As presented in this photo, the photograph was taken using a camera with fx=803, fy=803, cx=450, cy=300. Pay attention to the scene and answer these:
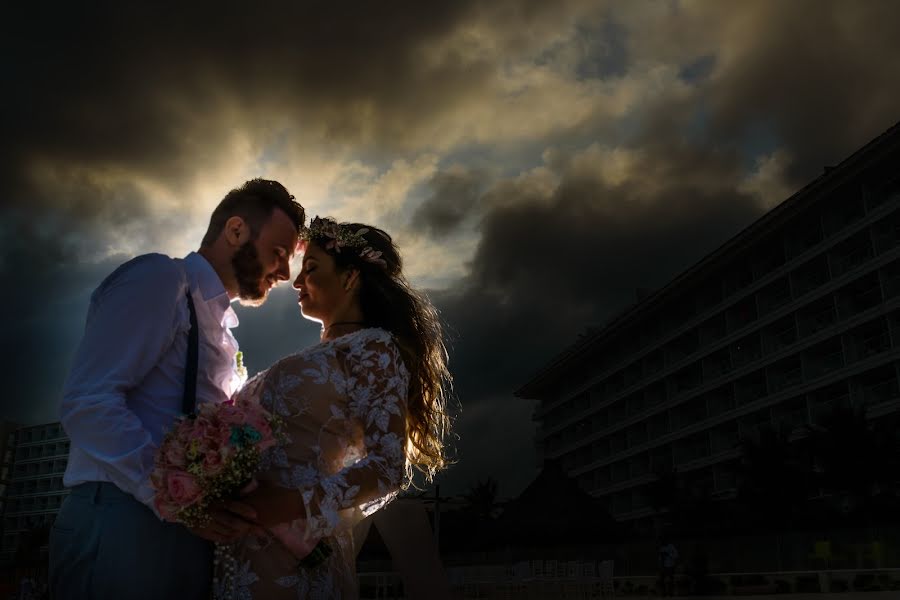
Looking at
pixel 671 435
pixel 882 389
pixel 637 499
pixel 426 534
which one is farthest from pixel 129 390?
pixel 637 499

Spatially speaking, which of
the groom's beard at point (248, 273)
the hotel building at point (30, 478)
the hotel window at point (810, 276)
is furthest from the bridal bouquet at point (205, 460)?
the hotel building at point (30, 478)

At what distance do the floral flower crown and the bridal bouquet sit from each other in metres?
1.40

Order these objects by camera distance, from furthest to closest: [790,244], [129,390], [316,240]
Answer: [790,244]
[316,240]
[129,390]

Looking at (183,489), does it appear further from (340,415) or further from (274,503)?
(340,415)

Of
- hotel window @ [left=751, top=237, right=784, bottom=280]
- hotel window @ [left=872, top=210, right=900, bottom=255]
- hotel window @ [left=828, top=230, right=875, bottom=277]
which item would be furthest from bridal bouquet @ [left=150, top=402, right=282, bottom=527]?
hotel window @ [left=751, top=237, right=784, bottom=280]

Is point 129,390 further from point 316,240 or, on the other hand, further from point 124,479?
point 316,240

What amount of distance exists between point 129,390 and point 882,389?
46868 mm

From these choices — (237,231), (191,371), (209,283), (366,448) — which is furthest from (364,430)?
(237,231)

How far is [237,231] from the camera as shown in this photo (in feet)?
10.4

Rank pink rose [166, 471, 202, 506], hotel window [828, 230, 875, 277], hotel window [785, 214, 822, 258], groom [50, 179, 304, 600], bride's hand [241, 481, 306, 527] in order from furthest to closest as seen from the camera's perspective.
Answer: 1. hotel window [785, 214, 822, 258]
2. hotel window [828, 230, 875, 277]
3. bride's hand [241, 481, 306, 527]
4. groom [50, 179, 304, 600]
5. pink rose [166, 471, 202, 506]

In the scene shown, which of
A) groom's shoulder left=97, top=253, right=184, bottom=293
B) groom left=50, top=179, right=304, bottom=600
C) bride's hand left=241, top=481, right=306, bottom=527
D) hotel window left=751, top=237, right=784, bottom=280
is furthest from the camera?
hotel window left=751, top=237, right=784, bottom=280

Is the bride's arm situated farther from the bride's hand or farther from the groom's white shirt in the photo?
the groom's white shirt

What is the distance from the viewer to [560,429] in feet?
273

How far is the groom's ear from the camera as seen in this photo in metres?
3.16
